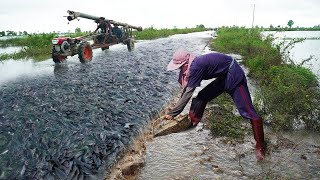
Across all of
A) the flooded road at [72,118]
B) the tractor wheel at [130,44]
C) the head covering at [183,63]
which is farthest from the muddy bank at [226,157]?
the tractor wheel at [130,44]

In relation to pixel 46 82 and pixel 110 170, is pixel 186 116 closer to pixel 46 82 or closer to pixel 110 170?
pixel 110 170

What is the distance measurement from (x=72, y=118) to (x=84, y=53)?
8.65 m

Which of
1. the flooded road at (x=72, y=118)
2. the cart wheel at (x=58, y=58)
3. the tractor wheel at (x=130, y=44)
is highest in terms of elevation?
the tractor wheel at (x=130, y=44)

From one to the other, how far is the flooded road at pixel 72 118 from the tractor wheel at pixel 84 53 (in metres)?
3.05

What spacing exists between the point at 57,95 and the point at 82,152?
3.67m

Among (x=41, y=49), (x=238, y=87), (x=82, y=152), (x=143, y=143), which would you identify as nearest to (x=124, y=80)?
(x=143, y=143)

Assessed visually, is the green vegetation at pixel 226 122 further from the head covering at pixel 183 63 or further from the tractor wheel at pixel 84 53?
the tractor wheel at pixel 84 53

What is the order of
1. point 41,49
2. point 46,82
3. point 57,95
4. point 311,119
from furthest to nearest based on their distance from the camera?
point 41,49, point 46,82, point 57,95, point 311,119

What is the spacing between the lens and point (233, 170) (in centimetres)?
425

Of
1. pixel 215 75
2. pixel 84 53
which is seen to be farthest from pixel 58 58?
pixel 215 75

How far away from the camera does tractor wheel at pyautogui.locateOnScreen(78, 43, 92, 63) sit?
1364 centimetres

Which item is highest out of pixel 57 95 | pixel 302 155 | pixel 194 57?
pixel 194 57

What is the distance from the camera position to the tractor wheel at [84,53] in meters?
13.6

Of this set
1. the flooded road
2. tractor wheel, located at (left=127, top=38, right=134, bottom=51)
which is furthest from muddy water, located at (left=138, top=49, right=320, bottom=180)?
tractor wheel, located at (left=127, top=38, right=134, bottom=51)
